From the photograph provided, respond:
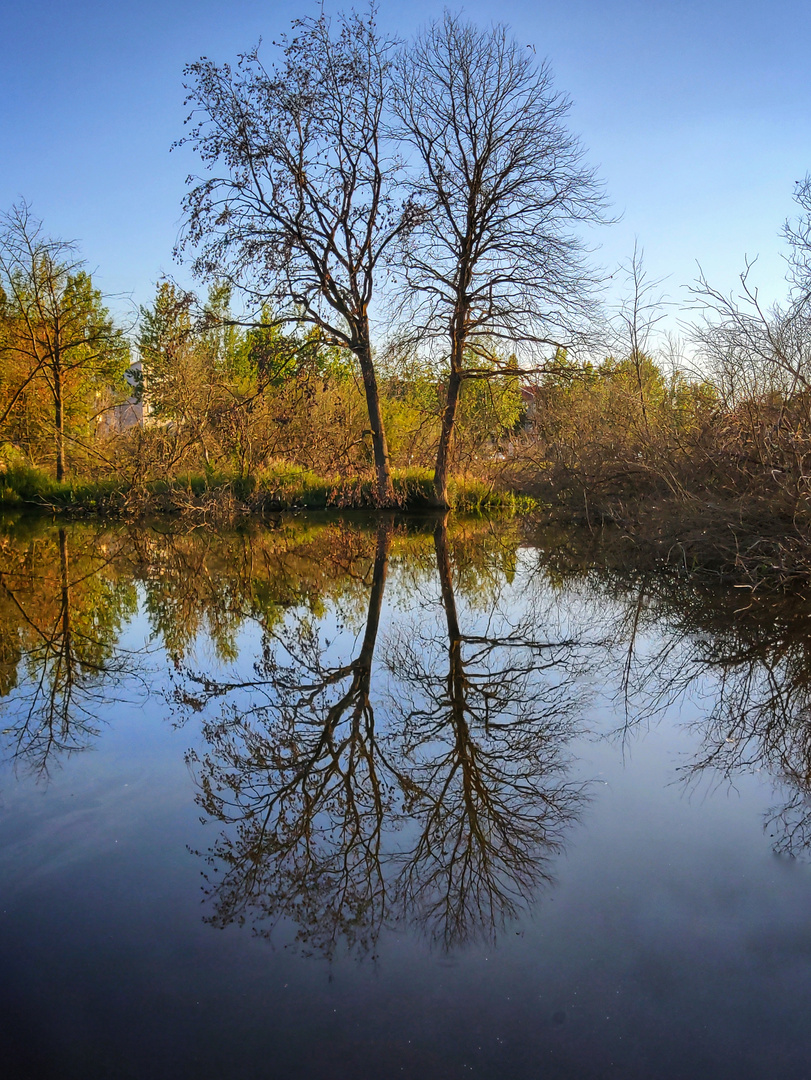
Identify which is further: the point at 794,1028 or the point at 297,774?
the point at 297,774

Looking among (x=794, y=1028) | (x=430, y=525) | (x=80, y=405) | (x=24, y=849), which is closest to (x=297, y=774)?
(x=24, y=849)

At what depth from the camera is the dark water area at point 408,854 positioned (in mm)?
2102

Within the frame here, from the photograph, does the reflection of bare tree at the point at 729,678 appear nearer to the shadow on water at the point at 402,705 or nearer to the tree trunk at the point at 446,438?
the shadow on water at the point at 402,705

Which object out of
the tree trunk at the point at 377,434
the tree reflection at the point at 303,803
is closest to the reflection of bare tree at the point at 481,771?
the tree reflection at the point at 303,803

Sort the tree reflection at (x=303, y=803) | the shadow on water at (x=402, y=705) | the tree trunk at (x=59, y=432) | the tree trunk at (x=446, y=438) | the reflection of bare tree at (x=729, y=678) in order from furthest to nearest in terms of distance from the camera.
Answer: the tree trunk at (x=59, y=432)
the tree trunk at (x=446, y=438)
the reflection of bare tree at (x=729, y=678)
the shadow on water at (x=402, y=705)
the tree reflection at (x=303, y=803)

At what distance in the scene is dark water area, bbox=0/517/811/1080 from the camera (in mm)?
2102

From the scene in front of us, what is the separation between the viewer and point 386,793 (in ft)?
11.8

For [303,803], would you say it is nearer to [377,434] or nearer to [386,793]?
[386,793]

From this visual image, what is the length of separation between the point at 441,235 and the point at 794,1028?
781 inches

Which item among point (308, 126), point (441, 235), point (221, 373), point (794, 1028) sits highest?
point (308, 126)

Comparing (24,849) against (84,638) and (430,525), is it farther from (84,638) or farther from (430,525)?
(430,525)

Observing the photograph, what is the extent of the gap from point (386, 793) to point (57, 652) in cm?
377

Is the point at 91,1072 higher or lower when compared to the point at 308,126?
lower

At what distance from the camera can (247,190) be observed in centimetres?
1947
